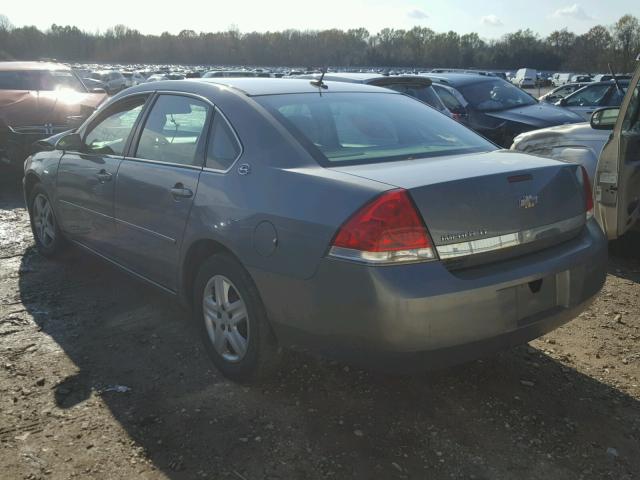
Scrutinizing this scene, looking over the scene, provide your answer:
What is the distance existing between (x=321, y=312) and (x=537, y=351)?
1.70 meters

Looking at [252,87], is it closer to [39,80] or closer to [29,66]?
[39,80]

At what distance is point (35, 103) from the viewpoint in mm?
9461

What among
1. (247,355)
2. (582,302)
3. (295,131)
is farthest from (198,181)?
(582,302)

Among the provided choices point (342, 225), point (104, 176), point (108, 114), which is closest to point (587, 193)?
point (342, 225)

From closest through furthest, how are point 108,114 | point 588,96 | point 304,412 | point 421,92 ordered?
point 304,412, point 108,114, point 421,92, point 588,96

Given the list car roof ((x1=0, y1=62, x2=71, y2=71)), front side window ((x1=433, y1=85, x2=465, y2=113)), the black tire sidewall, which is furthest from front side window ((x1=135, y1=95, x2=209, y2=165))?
car roof ((x1=0, y1=62, x2=71, y2=71))

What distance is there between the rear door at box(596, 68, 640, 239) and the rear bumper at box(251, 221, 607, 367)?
1.81 metres

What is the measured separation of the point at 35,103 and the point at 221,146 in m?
7.47

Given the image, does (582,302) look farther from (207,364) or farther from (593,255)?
(207,364)

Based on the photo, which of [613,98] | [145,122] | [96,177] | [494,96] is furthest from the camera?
[613,98]

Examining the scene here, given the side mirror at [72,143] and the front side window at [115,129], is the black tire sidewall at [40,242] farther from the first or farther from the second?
the front side window at [115,129]

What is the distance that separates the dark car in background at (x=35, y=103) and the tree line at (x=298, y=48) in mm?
95715

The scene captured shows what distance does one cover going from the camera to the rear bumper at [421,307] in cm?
245

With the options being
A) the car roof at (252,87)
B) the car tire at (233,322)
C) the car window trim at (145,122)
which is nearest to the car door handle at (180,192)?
the car window trim at (145,122)
